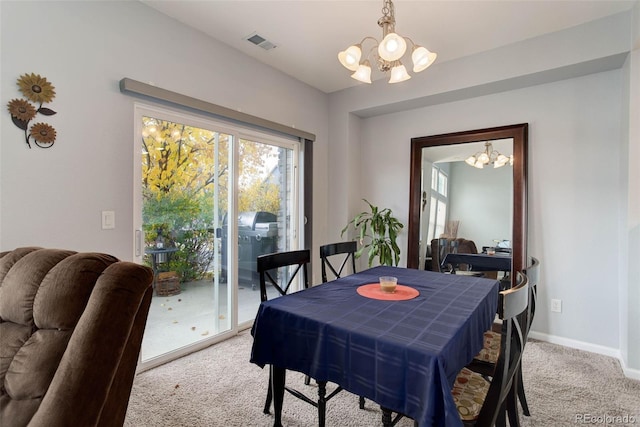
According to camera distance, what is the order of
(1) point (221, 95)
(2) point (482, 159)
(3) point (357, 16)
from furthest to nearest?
1. (2) point (482, 159)
2. (1) point (221, 95)
3. (3) point (357, 16)

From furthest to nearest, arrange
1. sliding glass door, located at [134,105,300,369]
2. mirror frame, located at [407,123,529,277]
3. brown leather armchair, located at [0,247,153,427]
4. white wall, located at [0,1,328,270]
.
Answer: mirror frame, located at [407,123,529,277] → sliding glass door, located at [134,105,300,369] → white wall, located at [0,1,328,270] → brown leather armchair, located at [0,247,153,427]

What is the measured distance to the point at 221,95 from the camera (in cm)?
294

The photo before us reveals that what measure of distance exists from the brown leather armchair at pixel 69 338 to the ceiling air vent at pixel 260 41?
8.32 feet

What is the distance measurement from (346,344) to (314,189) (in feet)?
9.54

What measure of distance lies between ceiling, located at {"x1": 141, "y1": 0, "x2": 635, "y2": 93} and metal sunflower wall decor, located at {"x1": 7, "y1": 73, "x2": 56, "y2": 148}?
1.04m

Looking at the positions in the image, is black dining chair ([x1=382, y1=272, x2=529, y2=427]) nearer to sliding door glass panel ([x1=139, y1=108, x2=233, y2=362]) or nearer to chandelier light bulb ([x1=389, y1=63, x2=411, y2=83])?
chandelier light bulb ([x1=389, y1=63, x2=411, y2=83])

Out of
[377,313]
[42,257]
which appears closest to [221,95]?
[42,257]

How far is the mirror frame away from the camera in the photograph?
10.2 ft

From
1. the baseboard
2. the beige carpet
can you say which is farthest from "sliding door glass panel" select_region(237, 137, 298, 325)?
the baseboard

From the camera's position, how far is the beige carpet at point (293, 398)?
6.12ft

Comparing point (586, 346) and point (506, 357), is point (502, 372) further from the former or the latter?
point (586, 346)

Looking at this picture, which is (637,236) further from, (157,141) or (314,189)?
(157,141)

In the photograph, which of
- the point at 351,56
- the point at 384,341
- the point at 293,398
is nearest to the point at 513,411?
the point at 384,341

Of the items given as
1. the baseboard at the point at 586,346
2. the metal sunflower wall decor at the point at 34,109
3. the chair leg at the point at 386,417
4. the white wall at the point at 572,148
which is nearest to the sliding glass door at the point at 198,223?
the metal sunflower wall decor at the point at 34,109
